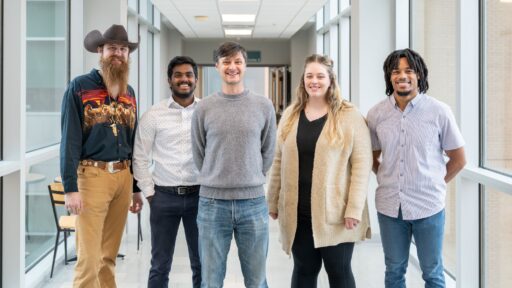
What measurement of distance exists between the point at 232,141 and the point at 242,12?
24.5ft

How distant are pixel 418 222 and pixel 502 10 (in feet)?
5.67

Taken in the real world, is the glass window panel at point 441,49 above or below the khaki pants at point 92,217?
above

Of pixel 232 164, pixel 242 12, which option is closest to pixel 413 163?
pixel 232 164

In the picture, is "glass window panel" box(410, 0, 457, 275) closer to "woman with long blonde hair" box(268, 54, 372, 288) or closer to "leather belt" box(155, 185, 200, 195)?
"woman with long blonde hair" box(268, 54, 372, 288)

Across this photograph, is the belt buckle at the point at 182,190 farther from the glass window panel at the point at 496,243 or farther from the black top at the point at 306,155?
the glass window panel at the point at 496,243

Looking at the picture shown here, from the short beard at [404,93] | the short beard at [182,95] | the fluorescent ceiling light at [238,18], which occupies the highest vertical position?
the fluorescent ceiling light at [238,18]

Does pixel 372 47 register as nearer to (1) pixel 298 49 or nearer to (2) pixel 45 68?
(2) pixel 45 68

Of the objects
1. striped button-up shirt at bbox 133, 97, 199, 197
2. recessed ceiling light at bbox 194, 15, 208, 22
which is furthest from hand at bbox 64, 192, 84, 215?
recessed ceiling light at bbox 194, 15, 208, 22

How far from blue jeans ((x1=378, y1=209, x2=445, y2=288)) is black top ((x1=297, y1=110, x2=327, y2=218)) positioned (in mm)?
407

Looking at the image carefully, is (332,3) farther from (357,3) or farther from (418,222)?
(418,222)

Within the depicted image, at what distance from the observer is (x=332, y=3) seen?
986cm

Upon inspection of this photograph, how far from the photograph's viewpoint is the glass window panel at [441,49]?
4.82 metres

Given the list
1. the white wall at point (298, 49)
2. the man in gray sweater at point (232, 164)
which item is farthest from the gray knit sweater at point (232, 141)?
the white wall at point (298, 49)

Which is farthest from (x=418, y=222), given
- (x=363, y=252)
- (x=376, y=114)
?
(x=363, y=252)
